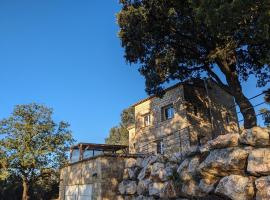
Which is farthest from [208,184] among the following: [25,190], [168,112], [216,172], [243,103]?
[25,190]

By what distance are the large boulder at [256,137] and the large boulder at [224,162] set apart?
337mm

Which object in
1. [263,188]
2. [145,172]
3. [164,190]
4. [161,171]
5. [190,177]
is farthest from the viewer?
[145,172]

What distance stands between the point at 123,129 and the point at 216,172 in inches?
1832

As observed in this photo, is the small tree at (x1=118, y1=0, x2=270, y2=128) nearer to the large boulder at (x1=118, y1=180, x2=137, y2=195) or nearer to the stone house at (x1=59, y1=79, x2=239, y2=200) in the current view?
the stone house at (x1=59, y1=79, x2=239, y2=200)

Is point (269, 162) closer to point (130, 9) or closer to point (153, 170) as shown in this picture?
point (153, 170)

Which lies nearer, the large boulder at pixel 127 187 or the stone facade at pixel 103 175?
the large boulder at pixel 127 187

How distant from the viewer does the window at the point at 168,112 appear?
74.2 feet

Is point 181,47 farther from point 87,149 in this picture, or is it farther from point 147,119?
point 87,149

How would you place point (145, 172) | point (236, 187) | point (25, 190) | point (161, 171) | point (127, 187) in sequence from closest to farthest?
point (236, 187) < point (161, 171) < point (145, 172) < point (127, 187) < point (25, 190)

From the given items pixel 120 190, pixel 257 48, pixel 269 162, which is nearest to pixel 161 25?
pixel 257 48

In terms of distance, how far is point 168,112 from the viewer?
75.6 ft

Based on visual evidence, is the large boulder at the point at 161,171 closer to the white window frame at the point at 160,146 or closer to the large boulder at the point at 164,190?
the large boulder at the point at 164,190

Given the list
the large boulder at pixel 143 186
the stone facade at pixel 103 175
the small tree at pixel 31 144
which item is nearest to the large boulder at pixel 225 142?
the large boulder at pixel 143 186

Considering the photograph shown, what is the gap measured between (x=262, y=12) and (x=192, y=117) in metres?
11.8
